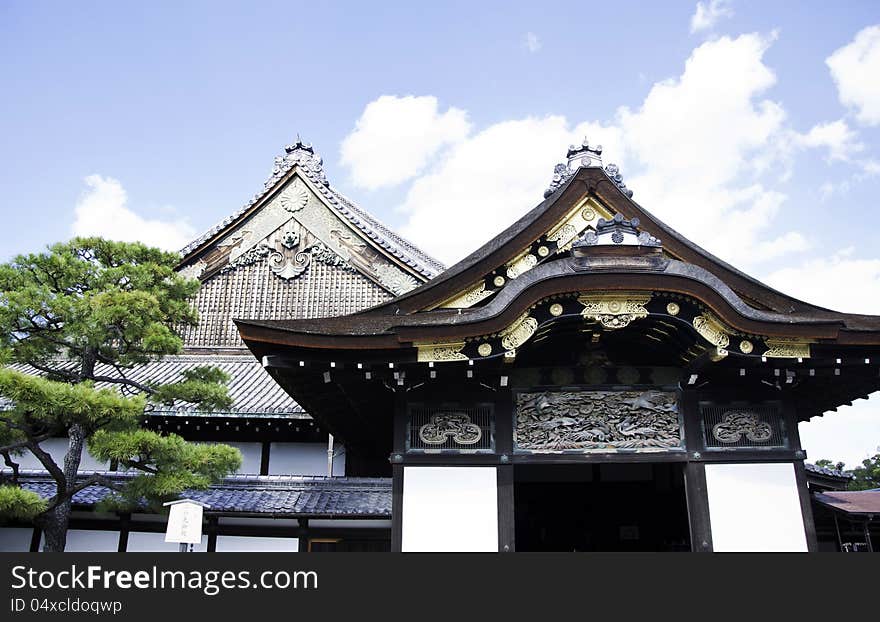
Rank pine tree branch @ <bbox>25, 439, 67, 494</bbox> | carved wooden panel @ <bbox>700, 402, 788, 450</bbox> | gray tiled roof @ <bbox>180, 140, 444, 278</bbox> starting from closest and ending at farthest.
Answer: carved wooden panel @ <bbox>700, 402, 788, 450</bbox>, pine tree branch @ <bbox>25, 439, 67, 494</bbox>, gray tiled roof @ <bbox>180, 140, 444, 278</bbox>

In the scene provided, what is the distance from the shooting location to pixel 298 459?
13.6 m

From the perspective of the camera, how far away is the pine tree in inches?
357

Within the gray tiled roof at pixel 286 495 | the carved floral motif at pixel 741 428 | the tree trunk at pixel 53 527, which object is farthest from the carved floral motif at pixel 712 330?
the tree trunk at pixel 53 527

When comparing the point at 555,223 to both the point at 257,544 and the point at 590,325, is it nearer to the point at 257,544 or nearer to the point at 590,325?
the point at 590,325

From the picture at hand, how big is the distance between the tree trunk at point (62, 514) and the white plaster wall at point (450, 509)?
5371 millimetres

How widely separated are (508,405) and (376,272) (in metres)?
9.54

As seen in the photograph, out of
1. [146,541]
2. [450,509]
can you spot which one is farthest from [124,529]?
[450,509]

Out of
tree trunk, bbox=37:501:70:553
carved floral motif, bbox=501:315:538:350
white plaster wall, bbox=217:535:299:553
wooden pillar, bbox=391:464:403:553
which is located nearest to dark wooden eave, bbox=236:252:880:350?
carved floral motif, bbox=501:315:538:350

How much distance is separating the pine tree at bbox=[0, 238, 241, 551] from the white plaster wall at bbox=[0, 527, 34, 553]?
2.65 metres

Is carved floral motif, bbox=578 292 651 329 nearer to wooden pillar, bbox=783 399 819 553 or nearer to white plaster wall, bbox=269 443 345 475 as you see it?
wooden pillar, bbox=783 399 819 553

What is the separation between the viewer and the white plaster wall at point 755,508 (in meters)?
8.22

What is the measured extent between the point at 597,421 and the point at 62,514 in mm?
8164

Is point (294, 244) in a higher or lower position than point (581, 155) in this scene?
higher

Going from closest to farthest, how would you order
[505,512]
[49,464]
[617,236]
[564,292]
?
1. [564,292]
2. [505,512]
3. [617,236]
4. [49,464]
